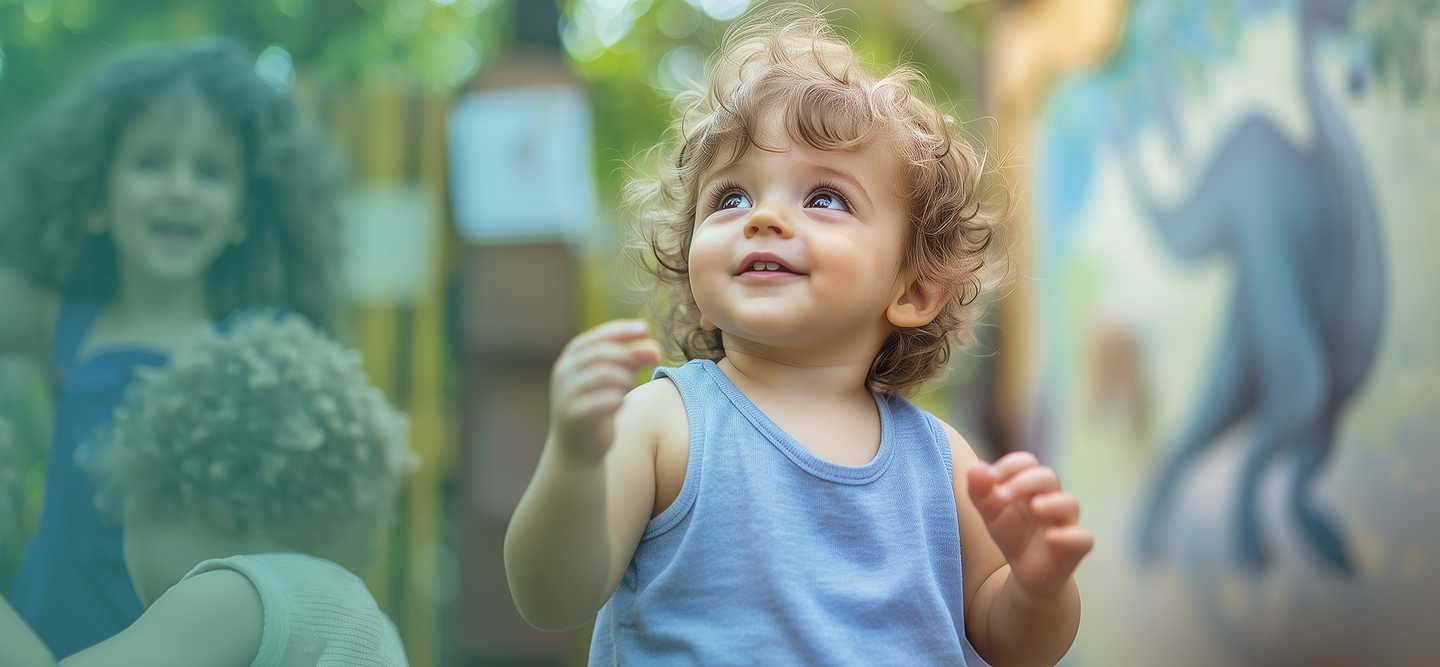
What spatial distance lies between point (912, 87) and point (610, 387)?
665 millimetres

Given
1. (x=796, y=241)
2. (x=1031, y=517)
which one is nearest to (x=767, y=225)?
(x=796, y=241)

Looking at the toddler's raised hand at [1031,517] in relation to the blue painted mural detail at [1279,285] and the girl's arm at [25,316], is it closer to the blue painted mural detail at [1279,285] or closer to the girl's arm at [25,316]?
the girl's arm at [25,316]

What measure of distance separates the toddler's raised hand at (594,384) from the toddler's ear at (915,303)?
1.46 feet

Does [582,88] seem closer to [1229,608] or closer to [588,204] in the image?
[588,204]

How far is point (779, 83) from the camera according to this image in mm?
1380

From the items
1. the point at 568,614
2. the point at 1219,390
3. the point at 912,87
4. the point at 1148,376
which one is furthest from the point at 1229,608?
the point at 568,614

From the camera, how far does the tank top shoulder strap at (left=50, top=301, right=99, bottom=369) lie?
4.68 ft

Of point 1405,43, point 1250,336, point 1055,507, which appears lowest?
point 1055,507

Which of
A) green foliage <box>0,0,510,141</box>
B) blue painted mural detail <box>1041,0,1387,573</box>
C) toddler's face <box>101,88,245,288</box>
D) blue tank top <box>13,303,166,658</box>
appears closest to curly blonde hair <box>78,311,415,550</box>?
blue tank top <box>13,303,166,658</box>

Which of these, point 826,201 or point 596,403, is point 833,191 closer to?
point 826,201

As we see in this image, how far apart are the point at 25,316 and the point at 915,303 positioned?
3.25 feet

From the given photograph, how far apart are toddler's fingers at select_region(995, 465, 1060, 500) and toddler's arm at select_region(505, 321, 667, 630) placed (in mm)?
343

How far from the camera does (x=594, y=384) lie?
105cm

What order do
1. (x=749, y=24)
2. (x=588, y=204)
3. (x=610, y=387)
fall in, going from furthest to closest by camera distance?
(x=588, y=204) < (x=749, y=24) < (x=610, y=387)
